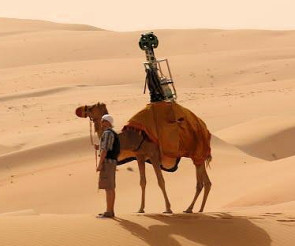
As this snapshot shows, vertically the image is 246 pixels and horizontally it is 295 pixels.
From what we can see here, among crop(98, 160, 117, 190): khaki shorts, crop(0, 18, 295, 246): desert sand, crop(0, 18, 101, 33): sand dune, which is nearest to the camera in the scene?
crop(0, 18, 295, 246): desert sand

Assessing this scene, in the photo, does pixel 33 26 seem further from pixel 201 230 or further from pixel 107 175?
pixel 201 230

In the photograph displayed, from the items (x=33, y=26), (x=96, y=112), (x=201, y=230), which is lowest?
(x=201, y=230)

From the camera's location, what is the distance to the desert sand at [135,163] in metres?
9.37

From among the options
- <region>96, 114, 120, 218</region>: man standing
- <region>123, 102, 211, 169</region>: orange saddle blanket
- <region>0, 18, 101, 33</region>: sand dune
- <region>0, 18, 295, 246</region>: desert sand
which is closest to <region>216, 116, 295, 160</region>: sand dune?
<region>0, 18, 295, 246</region>: desert sand

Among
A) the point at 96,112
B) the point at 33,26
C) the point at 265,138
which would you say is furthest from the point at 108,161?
the point at 33,26

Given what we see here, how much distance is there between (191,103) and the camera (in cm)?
3294

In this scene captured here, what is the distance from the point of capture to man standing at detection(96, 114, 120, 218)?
372 inches

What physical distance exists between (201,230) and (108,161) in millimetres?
1456

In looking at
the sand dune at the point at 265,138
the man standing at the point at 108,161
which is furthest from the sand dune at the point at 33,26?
the man standing at the point at 108,161

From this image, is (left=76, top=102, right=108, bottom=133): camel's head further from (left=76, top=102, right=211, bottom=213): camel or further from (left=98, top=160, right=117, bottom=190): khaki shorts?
(left=98, top=160, right=117, bottom=190): khaki shorts

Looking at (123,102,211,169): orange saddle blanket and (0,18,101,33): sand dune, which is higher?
(0,18,101,33): sand dune

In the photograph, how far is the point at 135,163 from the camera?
751 inches

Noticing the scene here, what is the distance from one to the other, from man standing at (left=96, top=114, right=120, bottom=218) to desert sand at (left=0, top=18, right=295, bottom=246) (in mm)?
320

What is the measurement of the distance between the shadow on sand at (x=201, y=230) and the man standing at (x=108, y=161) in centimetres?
33
